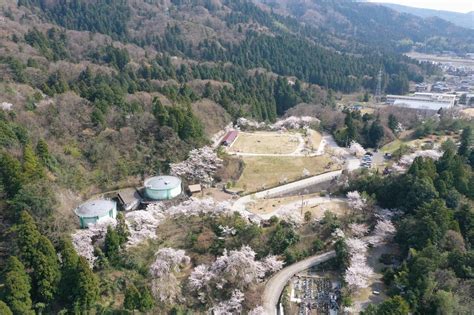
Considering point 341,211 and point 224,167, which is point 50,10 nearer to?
point 224,167

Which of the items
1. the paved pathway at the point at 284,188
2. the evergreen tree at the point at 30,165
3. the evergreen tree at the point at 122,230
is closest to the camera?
the evergreen tree at the point at 122,230

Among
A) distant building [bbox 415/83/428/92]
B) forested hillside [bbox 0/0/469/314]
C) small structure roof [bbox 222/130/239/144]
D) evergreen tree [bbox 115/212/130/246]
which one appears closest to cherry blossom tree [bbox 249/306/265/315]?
forested hillside [bbox 0/0/469/314]

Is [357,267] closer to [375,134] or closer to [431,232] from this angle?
[431,232]

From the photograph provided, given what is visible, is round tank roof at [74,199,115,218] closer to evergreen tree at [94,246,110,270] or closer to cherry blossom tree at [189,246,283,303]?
evergreen tree at [94,246,110,270]

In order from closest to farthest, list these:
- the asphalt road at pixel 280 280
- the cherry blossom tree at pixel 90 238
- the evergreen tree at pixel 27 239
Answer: the evergreen tree at pixel 27 239
the asphalt road at pixel 280 280
the cherry blossom tree at pixel 90 238

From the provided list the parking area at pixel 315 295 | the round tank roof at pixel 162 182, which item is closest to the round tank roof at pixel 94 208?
the round tank roof at pixel 162 182

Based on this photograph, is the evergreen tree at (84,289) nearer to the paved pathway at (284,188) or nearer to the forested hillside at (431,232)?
the paved pathway at (284,188)
